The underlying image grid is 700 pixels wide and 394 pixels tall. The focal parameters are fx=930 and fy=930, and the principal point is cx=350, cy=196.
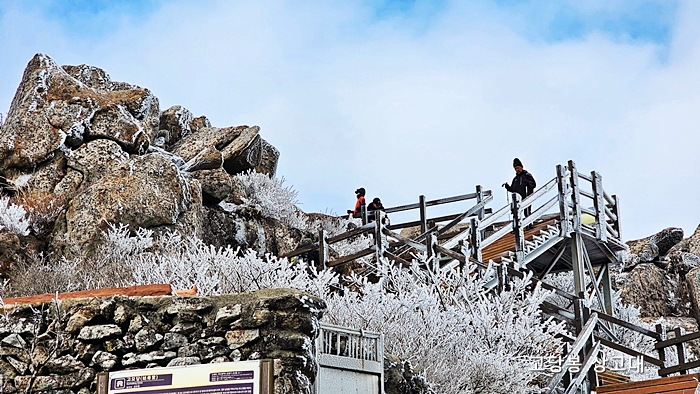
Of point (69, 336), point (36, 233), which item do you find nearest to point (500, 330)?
point (69, 336)

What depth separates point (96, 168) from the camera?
17031 millimetres

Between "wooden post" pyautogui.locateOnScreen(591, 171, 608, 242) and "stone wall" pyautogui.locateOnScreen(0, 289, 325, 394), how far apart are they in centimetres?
1149

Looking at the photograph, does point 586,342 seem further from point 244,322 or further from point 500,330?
point 244,322

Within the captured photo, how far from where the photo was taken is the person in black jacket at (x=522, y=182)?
18.5 metres

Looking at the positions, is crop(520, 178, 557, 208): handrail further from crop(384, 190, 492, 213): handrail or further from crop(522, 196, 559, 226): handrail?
crop(384, 190, 492, 213): handrail

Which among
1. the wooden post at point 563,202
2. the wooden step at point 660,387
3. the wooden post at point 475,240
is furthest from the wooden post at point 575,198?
the wooden step at point 660,387

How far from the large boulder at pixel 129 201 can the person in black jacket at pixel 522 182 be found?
6498 millimetres

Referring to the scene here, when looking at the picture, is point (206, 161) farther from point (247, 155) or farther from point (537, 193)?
point (537, 193)

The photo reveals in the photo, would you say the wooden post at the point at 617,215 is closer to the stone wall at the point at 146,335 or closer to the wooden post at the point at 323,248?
the wooden post at the point at 323,248

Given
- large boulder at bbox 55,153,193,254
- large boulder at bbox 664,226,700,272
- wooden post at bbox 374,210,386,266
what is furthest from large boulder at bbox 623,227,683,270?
large boulder at bbox 55,153,193,254

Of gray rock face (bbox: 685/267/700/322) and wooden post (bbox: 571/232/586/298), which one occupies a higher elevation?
gray rock face (bbox: 685/267/700/322)

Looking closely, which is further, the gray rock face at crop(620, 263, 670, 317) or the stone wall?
the gray rock face at crop(620, 263, 670, 317)

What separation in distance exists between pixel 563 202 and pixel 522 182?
1305mm

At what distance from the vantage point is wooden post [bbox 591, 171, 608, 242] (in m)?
18.2
